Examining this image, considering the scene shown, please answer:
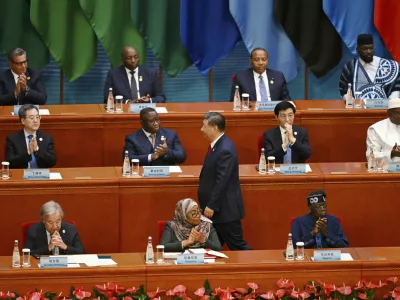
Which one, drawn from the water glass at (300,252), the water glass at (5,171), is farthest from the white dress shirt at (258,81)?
the water glass at (300,252)

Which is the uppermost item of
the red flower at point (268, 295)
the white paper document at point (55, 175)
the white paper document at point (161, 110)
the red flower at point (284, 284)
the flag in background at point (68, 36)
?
the flag in background at point (68, 36)

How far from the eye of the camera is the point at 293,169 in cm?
964

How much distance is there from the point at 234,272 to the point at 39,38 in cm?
460

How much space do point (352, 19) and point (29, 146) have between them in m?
3.67

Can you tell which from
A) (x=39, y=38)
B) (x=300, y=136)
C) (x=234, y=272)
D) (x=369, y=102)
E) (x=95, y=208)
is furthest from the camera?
(x=39, y=38)

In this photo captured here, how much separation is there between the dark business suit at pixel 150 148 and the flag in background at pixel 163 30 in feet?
6.93

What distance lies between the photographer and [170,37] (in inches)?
478

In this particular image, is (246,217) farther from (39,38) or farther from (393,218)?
(39,38)

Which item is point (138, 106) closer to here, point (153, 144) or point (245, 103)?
point (153, 144)

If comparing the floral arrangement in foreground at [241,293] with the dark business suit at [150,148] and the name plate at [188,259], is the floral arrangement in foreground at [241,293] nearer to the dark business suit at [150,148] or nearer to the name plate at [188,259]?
the name plate at [188,259]

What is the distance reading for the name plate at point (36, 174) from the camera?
30.8ft

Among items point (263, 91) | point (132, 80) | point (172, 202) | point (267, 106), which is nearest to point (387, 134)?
point (267, 106)

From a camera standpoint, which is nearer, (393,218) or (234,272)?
(234,272)

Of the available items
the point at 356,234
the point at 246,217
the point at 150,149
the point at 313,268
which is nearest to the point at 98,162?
the point at 150,149
